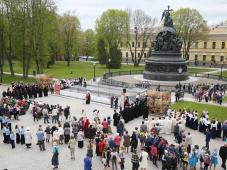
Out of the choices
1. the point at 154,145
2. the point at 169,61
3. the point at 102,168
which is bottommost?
the point at 102,168

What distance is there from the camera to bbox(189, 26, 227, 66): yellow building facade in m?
76.8

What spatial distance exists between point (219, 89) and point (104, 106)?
1474cm

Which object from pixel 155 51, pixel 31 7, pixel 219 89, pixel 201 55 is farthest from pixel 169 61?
pixel 201 55

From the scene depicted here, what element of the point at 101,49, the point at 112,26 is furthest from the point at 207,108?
the point at 112,26

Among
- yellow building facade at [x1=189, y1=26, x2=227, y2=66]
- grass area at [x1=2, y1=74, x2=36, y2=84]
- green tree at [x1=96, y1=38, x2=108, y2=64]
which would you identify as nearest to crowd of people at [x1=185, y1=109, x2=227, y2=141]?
grass area at [x1=2, y1=74, x2=36, y2=84]

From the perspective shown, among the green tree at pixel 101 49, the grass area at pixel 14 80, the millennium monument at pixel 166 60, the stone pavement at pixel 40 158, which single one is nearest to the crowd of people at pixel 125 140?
the stone pavement at pixel 40 158

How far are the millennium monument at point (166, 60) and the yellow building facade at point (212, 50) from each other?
33.1m

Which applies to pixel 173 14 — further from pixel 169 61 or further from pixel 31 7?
pixel 31 7

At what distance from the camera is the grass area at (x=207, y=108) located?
85.9 ft

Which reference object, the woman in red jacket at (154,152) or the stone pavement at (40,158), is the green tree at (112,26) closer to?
the stone pavement at (40,158)

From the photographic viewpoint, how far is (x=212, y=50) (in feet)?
260

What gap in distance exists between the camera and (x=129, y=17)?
73812mm

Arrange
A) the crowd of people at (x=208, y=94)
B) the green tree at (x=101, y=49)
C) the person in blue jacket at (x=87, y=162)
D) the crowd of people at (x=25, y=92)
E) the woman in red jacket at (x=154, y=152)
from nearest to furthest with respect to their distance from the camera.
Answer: the person in blue jacket at (x=87, y=162), the woman in red jacket at (x=154, y=152), the crowd of people at (x=25, y=92), the crowd of people at (x=208, y=94), the green tree at (x=101, y=49)

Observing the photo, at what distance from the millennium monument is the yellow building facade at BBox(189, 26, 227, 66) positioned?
33.1 meters
